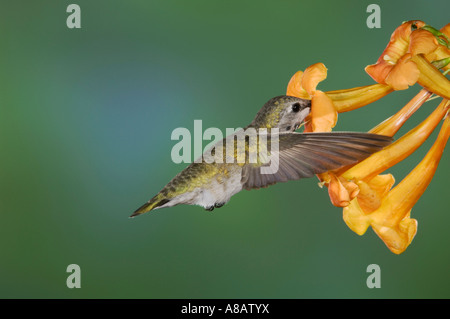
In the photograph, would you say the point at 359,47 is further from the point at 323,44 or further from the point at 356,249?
the point at 356,249

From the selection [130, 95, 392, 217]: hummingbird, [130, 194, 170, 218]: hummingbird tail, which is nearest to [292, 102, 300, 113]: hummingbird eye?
[130, 95, 392, 217]: hummingbird

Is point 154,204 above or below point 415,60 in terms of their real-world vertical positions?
below

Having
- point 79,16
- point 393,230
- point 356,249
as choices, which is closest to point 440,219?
point 356,249

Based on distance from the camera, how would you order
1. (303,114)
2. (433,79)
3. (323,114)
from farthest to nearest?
(303,114), (323,114), (433,79)

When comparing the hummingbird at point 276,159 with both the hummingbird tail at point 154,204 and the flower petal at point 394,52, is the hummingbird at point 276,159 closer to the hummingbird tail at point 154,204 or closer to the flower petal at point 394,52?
the hummingbird tail at point 154,204

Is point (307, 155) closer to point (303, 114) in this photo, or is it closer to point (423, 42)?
point (303, 114)

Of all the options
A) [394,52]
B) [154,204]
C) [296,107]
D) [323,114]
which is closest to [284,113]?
[296,107]

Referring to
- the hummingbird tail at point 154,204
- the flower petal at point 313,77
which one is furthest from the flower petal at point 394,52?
the hummingbird tail at point 154,204
